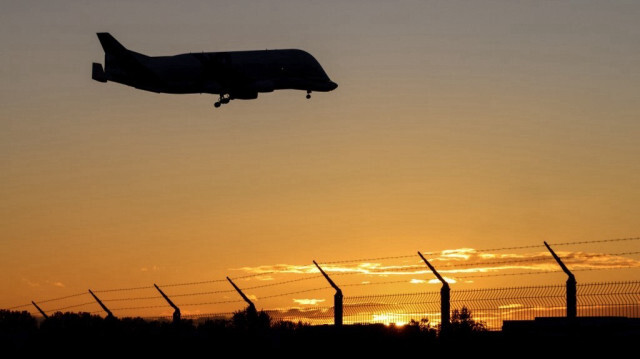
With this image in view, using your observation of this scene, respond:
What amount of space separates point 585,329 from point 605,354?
2215 millimetres

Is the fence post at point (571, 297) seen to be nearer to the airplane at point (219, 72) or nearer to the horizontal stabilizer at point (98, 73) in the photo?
the airplane at point (219, 72)

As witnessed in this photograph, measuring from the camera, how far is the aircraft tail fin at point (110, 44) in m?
123

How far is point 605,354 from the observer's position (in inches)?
1411

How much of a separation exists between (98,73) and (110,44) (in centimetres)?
557

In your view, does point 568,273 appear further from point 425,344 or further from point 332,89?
point 332,89

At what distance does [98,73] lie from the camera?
395ft

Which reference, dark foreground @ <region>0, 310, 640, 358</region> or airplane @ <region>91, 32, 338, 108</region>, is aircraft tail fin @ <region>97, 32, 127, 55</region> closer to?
airplane @ <region>91, 32, 338, 108</region>

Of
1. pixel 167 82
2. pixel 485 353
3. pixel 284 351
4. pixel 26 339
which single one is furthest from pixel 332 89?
pixel 485 353

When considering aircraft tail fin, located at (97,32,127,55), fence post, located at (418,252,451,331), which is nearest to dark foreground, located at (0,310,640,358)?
fence post, located at (418,252,451,331)

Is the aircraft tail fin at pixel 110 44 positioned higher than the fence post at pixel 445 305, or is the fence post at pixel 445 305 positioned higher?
the aircraft tail fin at pixel 110 44

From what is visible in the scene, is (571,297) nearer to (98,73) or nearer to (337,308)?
(337,308)

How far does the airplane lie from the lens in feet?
361

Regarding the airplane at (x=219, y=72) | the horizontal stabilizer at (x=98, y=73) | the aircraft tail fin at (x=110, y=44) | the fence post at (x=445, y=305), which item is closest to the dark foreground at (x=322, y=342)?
the fence post at (x=445, y=305)

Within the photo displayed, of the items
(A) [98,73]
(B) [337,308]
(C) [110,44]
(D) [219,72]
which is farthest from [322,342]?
(C) [110,44]
